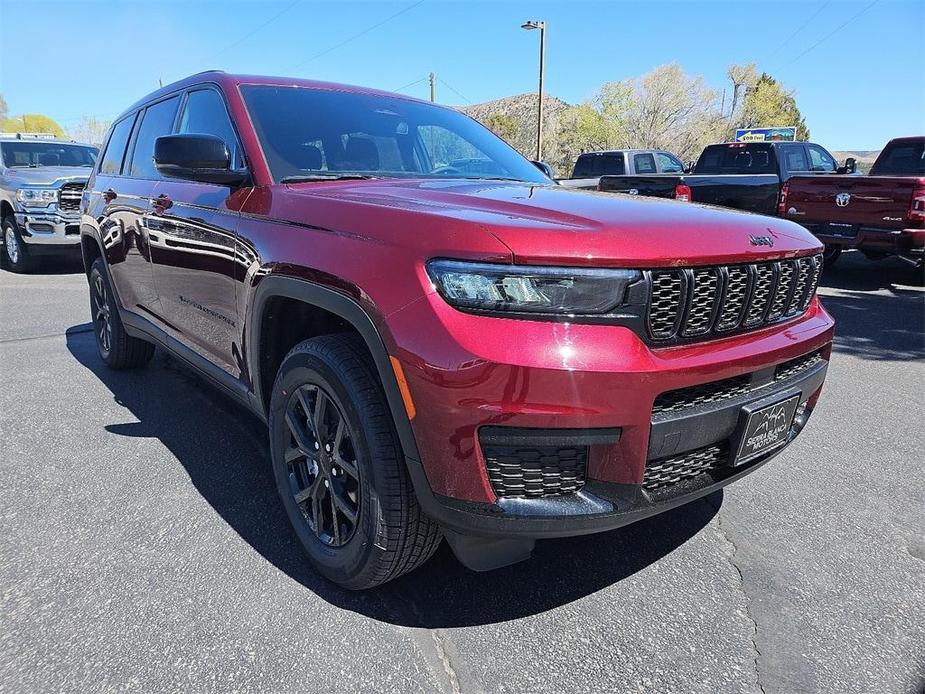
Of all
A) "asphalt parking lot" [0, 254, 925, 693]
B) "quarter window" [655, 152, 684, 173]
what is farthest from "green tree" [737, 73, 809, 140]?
Answer: "asphalt parking lot" [0, 254, 925, 693]

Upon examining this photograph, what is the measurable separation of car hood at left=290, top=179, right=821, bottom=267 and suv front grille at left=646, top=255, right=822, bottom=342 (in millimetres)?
40

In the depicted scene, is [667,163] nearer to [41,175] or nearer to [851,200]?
[851,200]

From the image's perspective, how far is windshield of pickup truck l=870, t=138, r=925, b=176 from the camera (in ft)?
30.0

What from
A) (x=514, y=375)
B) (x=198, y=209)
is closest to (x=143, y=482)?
(x=198, y=209)

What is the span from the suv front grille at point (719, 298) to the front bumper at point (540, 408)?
0.07 meters

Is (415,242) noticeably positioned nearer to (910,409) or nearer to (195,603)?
(195,603)

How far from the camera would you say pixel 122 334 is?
14.5 feet

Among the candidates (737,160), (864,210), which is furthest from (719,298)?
(737,160)

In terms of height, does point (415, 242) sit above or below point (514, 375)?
above

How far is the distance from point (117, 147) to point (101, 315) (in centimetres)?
122

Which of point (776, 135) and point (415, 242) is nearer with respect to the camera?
point (415, 242)

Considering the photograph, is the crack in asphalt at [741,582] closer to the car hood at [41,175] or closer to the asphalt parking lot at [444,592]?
the asphalt parking lot at [444,592]

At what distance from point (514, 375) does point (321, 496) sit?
104 centimetres

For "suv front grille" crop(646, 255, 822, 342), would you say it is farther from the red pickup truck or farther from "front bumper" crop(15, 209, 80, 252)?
"front bumper" crop(15, 209, 80, 252)
